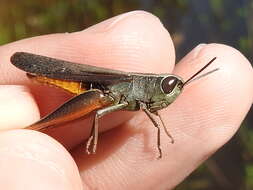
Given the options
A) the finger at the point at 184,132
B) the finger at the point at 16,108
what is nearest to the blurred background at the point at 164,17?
the finger at the point at 184,132

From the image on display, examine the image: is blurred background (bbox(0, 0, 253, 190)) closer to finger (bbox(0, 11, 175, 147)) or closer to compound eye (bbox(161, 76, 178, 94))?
finger (bbox(0, 11, 175, 147))

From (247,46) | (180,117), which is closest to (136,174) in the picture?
(180,117)

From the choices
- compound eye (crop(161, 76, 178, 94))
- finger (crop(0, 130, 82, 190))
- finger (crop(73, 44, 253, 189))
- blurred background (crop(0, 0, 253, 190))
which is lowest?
blurred background (crop(0, 0, 253, 190))

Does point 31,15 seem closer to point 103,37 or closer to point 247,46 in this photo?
point 247,46

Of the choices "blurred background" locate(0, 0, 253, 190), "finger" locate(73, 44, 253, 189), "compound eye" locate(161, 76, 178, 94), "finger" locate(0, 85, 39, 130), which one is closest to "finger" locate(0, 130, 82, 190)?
"finger" locate(0, 85, 39, 130)

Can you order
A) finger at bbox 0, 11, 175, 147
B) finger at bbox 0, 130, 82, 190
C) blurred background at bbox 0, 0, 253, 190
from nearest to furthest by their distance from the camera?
finger at bbox 0, 130, 82, 190 → finger at bbox 0, 11, 175, 147 → blurred background at bbox 0, 0, 253, 190

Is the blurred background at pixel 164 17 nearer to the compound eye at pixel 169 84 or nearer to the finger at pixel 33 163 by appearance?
the compound eye at pixel 169 84

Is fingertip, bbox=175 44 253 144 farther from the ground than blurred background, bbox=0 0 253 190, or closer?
farther from the ground
